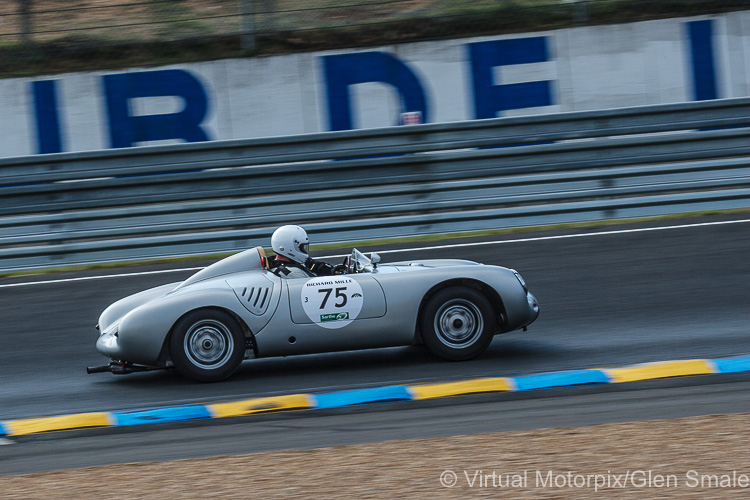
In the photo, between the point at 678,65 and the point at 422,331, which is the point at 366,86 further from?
the point at 422,331

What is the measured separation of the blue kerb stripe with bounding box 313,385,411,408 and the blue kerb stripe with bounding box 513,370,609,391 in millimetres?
761

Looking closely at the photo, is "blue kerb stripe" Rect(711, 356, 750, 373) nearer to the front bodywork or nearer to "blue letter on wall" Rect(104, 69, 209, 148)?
the front bodywork

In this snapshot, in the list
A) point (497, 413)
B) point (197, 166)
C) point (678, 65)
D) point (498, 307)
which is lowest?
point (497, 413)

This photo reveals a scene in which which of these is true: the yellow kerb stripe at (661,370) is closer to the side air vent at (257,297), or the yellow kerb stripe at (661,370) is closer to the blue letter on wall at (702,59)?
the side air vent at (257,297)

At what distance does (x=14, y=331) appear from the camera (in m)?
8.71

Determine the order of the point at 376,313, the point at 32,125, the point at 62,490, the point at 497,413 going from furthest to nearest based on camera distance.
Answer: the point at 32,125, the point at 376,313, the point at 497,413, the point at 62,490

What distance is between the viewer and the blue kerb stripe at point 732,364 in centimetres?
627

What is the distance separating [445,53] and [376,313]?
8480mm

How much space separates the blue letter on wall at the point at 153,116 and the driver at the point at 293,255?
292 inches

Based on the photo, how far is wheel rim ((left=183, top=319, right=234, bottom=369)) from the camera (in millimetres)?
6734

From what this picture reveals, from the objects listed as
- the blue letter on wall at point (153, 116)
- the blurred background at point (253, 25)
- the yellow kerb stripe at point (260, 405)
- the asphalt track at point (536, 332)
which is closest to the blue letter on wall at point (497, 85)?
the blurred background at point (253, 25)

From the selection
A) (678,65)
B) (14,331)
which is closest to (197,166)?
(14,331)
